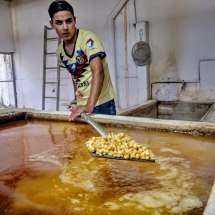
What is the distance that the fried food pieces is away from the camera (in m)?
0.96

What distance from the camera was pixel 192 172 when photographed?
919 mm

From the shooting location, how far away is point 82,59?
6.86ft

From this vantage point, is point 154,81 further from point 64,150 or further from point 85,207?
point 85,207

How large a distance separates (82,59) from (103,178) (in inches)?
55.7

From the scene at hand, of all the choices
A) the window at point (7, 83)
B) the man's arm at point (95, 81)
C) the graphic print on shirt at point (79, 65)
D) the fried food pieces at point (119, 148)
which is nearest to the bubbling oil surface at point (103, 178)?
the fried food pieces at point (119, 148)

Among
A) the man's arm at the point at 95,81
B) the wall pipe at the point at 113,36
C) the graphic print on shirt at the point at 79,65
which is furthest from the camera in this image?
the wall pipe at the point at 113,36

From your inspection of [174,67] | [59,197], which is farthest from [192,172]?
[174,67]

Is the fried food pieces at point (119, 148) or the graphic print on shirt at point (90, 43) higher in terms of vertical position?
the graphic print on shirt at point (90, 43)

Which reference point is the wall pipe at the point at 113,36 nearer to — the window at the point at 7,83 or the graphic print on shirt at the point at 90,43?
the graphic print on shirt at the point at 90,43

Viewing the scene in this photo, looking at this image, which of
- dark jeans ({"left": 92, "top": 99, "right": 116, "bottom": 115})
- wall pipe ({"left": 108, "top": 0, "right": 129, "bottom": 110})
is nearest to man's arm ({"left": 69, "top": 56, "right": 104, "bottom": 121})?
dark jeans ({"left": 92, "top": 99, "right": 116, "bottom": 115})

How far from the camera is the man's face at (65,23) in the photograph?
1.98 metres

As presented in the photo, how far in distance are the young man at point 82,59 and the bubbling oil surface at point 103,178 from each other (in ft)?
2.00

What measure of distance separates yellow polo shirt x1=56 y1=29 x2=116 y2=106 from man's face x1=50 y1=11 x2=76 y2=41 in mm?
91

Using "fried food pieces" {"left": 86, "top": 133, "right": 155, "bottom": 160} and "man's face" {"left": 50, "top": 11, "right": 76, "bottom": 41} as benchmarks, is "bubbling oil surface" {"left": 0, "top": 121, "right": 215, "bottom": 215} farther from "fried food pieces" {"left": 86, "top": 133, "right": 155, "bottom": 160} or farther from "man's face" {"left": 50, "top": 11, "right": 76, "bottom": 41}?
"man's face" {"left": 50, "top": 11, "right": 76, "bottom": 41}
